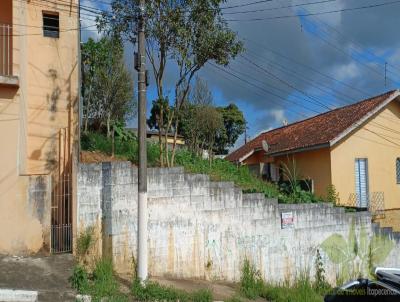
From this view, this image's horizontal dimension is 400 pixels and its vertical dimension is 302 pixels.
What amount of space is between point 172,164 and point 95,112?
7113mm

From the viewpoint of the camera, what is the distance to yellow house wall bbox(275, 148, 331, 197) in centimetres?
1800

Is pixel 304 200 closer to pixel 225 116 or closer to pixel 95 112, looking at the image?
pixel 95 112

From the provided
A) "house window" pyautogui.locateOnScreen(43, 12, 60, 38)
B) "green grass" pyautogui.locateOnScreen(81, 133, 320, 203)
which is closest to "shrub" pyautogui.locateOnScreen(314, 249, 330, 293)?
"green grass" pyautogui.locateOnScreen(81, 133, 320, 203)

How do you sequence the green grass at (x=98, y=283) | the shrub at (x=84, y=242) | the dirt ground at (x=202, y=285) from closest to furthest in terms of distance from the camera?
the green grass at (x=98, y=283) → the dirt ground at (x=202, y=285) → the shrub at (x=84, y=242)

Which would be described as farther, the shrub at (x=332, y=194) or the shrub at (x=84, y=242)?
the shrub at (x=332, y=194)

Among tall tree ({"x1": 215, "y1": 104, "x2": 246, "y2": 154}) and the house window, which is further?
tall tree ({"x1": 215, "y1": 104, "x2": 246, "y2": 154})

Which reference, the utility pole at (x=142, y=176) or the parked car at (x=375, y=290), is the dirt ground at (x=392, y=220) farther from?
the parked car at (x=375, y=290)

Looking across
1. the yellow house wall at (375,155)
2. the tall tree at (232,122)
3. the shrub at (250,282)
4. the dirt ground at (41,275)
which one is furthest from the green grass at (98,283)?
the tall tree at (232,122)

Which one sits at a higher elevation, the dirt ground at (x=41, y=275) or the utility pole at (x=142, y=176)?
the utility pole at (x=142, y=176)

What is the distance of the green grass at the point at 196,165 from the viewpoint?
13.3 meters

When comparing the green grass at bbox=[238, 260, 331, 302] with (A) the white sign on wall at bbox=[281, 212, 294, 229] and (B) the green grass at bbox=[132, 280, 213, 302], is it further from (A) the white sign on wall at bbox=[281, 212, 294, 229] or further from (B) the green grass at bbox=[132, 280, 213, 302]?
→ (B) the green grass at bbox=[132, 280, 213, 302]

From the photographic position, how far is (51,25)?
12.3m

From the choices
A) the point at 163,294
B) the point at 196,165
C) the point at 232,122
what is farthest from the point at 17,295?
the point at 232,122

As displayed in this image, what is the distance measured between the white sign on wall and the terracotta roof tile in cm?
563
